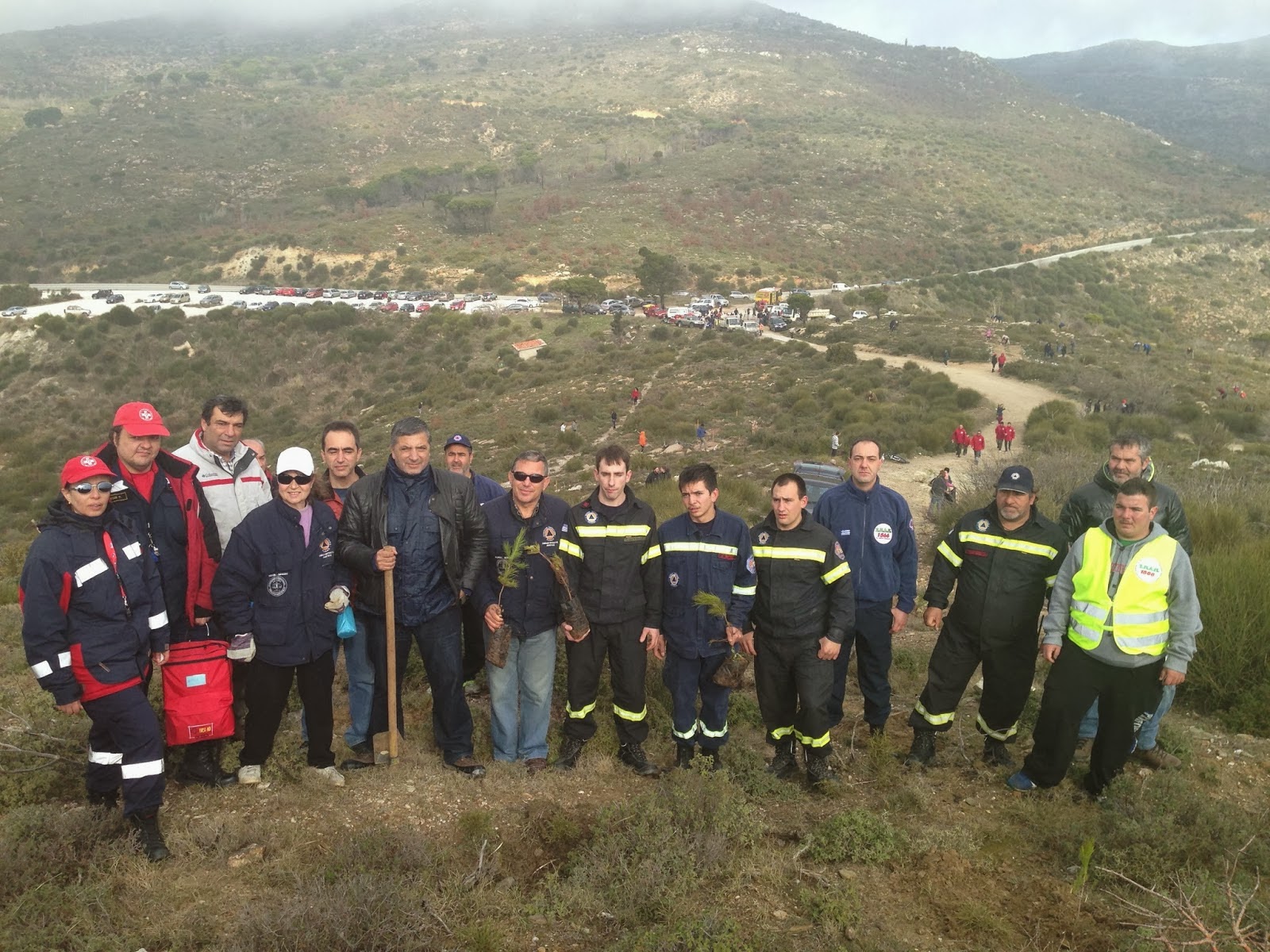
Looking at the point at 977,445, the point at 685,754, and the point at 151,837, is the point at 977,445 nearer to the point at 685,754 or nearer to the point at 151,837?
the point at 685,754

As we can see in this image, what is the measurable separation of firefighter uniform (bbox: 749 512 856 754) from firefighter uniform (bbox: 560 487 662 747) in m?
0.63

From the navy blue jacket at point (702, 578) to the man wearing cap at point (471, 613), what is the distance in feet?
4.46

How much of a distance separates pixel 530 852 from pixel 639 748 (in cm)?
104

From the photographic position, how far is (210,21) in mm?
171500

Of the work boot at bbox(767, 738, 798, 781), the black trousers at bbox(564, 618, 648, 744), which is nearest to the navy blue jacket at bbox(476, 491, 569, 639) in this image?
the black trousers at bbox(564, 618, 648, 744)

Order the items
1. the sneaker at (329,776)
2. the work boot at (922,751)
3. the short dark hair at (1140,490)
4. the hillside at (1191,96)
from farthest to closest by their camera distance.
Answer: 1. the hillside at (1191,96)
2. the work boot at (922,751)
3. the sneaker at (329,776)
4. the short dark hair at (1140,490)

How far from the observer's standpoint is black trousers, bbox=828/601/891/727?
4.46 metres

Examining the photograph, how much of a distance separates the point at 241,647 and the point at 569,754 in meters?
1.88

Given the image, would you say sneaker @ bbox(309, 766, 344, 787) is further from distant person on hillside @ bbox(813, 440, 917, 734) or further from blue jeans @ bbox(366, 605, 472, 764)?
distant person on hillside @ bbox(813, 440, 917, 734)

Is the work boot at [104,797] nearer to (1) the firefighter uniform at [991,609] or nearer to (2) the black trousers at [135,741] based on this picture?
(2) the black trousers at [135,741]

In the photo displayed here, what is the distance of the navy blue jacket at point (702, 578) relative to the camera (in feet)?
13.1

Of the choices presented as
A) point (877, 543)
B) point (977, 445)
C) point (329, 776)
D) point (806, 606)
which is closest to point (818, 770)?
point (806, 606)

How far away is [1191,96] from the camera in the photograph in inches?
5664

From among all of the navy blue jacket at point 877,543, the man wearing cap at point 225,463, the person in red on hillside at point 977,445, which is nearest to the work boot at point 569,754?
the navy blue jacket at point 877,543
